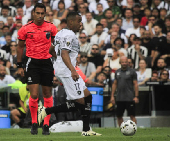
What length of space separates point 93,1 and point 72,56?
12541mm

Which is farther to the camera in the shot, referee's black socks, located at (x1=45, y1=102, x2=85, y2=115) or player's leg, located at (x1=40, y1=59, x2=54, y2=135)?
player's leg, located at (x1=40, y1=59, x2=54, y2=135)

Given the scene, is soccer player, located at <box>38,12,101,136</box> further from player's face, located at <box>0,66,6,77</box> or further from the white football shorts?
player's face, located at <box>0,66,6,77</box>

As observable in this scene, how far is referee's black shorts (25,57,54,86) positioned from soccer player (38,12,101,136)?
83 centimetres

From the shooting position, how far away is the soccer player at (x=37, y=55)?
9641mm

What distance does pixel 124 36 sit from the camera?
18.5 meters

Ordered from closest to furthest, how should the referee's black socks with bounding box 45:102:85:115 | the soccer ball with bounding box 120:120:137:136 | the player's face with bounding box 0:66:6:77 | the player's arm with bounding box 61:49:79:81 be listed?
1. the player's arm with bounding box 61:49:79:81
2. the referee's black socks with bounding box 45:102:85:115
3. the soccer ball with bounding box 120:120:137:136
4. the player's face with bounding box 0:66:6:77

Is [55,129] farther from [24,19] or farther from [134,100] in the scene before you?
[24,19]

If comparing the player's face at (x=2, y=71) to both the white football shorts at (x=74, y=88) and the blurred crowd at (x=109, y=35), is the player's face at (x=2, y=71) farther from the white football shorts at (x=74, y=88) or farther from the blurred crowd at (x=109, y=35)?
the white football shorts at (x=74, y=88)

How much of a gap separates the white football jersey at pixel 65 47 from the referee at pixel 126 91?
19.7 ft

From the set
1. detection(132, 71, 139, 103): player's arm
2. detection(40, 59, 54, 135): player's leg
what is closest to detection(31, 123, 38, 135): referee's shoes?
detection(40, 59, 54, 135): player's leg

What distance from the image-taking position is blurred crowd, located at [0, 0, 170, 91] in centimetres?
1644

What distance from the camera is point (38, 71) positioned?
973 cm

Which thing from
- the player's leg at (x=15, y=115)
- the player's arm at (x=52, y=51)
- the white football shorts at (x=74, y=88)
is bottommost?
the player's leg at (x=15, y=115)

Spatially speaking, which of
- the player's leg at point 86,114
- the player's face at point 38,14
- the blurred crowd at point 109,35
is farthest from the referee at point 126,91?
the player's leg at point 86,114
